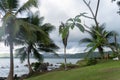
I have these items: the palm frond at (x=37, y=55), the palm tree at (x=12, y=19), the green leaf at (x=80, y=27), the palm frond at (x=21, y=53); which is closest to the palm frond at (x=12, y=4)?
the palm tree at (x=12, y=19)

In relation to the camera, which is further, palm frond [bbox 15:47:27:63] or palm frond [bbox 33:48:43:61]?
palm frond [bbox 15:47:27:63]

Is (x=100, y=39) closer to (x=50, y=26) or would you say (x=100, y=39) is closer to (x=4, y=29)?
(x=4, y=29)

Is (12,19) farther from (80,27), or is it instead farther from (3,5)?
(80,27)

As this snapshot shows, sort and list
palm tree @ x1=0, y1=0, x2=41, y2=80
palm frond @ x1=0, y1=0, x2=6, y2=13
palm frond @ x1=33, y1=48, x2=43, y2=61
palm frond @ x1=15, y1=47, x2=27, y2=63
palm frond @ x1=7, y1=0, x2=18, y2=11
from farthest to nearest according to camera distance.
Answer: palm frond @ x1=15, y1=47, x2=27, y2=63 → palm frond @ x1=33, y1=48, x2=43, y2=61 → palm frond @ x1=7, y1=0, x2=18, y2=11 → palm frond @ x1=0, y1=0, x2=6, y2=13 → palm tree @ x1=0, y1=0, x2=41, y2=80

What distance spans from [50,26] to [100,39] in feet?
96.6

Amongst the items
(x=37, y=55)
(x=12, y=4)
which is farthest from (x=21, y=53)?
(x=12, y=4)

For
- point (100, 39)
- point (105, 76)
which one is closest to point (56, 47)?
point (105, 76)

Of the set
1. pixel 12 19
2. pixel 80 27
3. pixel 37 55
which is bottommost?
pixel 37 55

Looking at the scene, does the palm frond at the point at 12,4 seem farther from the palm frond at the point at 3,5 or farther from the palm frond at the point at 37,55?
the palm frond at the point at 37,55

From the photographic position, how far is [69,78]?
2020cm

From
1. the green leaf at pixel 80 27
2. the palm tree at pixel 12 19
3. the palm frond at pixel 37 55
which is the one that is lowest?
the palm frond at pixel 37 55

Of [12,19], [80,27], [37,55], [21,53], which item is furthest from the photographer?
[21,53]

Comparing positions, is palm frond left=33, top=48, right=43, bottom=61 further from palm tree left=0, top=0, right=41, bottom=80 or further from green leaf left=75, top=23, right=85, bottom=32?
green leaf left=75, top=23, right=85, bottom=32

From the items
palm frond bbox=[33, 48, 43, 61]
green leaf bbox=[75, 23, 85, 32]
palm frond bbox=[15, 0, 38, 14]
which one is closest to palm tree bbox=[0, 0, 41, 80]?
palm frond bbox=[15, 0, 38, 14]
